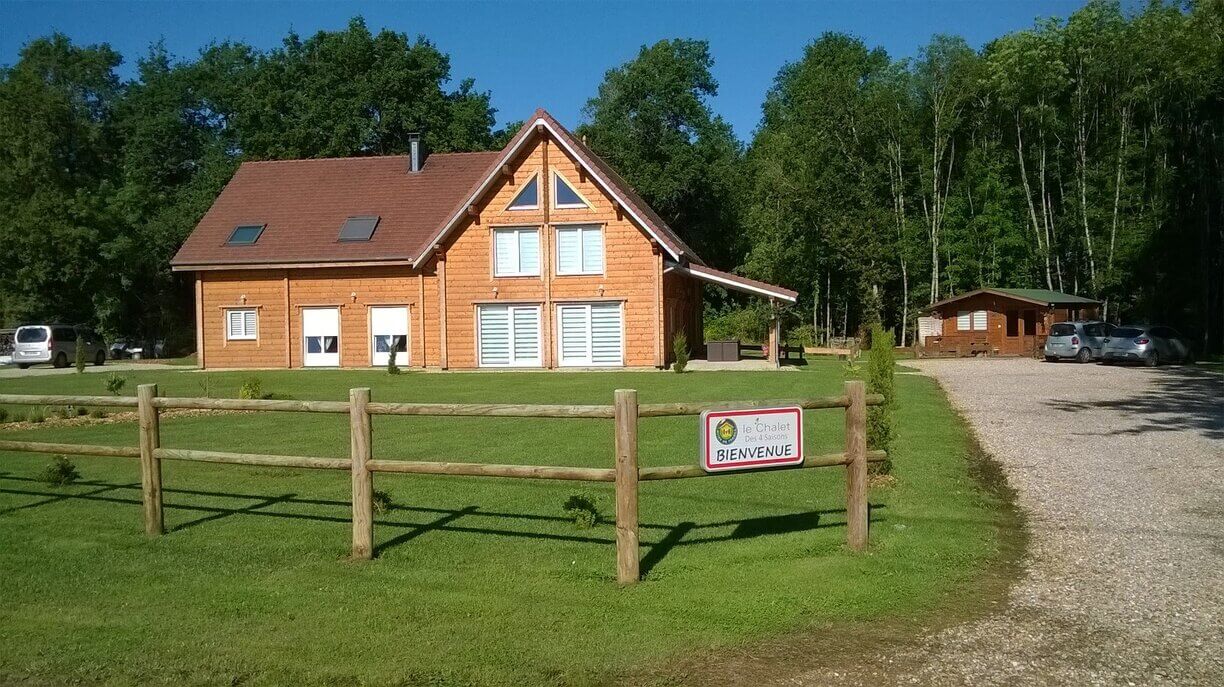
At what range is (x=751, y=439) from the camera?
6.79m

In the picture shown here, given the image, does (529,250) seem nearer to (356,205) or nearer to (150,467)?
(356,205)

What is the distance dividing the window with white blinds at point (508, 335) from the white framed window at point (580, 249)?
1.75 meters

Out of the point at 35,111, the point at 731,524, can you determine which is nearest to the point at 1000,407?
the point at 731,524

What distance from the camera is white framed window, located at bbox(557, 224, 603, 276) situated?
31.6 meters

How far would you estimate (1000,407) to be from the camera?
762 inches

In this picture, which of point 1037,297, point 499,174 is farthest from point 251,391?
point 1037,297

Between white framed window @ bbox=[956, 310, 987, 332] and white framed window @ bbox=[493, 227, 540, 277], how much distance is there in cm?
2536

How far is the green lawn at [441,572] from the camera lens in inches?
209

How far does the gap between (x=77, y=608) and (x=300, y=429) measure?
9.42 m

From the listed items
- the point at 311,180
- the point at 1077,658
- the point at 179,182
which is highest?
the point at 179,182

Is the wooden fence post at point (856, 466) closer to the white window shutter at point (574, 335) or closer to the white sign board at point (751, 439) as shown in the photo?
the white sign board at point (751, 439)

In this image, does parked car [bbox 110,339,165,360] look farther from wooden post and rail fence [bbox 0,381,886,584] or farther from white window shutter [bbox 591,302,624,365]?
wooden post and rail fence [bbox 0,381,886,584]

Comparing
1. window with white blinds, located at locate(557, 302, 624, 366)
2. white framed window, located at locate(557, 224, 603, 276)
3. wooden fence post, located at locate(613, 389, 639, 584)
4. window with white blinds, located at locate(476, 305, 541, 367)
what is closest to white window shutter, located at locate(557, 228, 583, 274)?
white framed window, located at locate(557, 224, 603, 276)

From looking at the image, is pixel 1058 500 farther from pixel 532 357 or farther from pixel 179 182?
→ pixel 179 182
